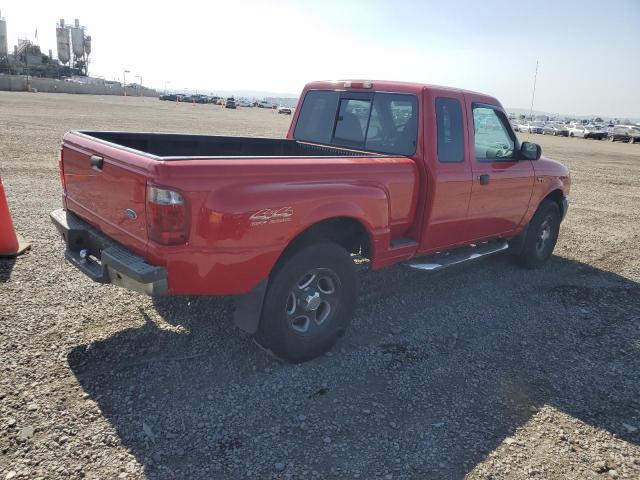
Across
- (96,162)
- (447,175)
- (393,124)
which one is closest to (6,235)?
(96,162)

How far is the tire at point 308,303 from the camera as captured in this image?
3459mm

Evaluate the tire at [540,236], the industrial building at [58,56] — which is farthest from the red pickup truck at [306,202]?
the industrial building at [58,56]

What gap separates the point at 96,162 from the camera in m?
3.42

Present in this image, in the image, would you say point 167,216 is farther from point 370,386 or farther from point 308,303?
point 370,386

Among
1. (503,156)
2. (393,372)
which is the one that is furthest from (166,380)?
(503,156)

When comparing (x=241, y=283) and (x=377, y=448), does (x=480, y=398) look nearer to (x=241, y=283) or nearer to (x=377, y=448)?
(x=377, y=448)

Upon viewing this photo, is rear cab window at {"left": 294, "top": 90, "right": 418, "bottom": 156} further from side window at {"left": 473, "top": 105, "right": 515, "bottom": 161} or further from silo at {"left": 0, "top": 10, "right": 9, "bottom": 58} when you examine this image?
silo at {"left": 0, "top": 10, "right": 9, "bottom": 58}

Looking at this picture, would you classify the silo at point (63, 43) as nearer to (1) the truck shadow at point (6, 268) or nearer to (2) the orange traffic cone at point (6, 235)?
(2) the orange traffic cone at point (6, 235)

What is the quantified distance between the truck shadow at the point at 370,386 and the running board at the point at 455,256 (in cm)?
50

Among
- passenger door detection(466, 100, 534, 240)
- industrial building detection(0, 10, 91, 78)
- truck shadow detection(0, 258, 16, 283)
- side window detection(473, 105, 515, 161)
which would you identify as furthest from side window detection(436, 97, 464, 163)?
industrial building detection(0, 10, 91, 78)

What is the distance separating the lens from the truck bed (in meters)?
4.45

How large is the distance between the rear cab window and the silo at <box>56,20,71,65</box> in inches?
4918

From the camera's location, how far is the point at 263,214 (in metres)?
3.15

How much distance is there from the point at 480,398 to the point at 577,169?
750 inches
